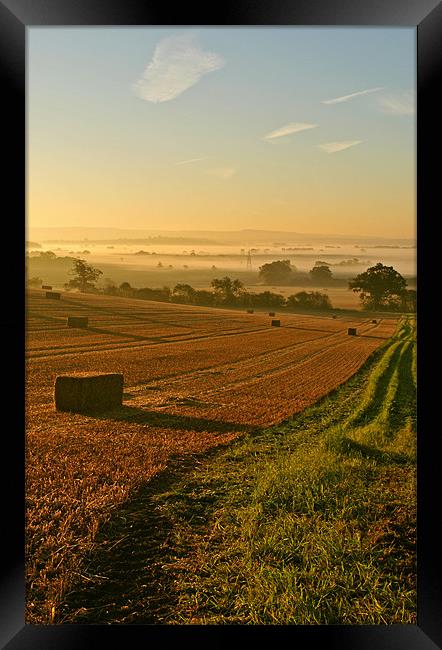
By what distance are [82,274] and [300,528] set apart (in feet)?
9.67

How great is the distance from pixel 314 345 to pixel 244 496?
2866 mm

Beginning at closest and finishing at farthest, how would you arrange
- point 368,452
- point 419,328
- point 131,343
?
point 419,328
point 368,452
point 131,343

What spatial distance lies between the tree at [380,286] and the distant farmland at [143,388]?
0.25m

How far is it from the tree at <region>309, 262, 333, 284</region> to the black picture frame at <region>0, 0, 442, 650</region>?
3185 mm

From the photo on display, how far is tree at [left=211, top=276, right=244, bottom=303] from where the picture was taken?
501 centimetres

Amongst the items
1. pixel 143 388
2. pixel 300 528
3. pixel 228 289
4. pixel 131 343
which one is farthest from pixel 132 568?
pixel 131 343

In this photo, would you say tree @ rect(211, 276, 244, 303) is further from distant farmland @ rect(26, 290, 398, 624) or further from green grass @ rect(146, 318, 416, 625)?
green grass @ rect(146, 318, 416, 625)

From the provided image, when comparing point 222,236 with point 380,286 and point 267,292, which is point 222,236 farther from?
point 380,286

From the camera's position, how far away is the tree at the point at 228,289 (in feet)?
16.4

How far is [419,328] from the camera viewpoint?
1.83 m

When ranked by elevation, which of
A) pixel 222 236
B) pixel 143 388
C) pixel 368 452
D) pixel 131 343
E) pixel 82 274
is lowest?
pixel 368 452

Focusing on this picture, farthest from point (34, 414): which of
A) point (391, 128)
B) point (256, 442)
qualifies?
point (391, 128)

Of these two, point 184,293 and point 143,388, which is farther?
point 143,388

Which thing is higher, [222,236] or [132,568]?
[222,236]
